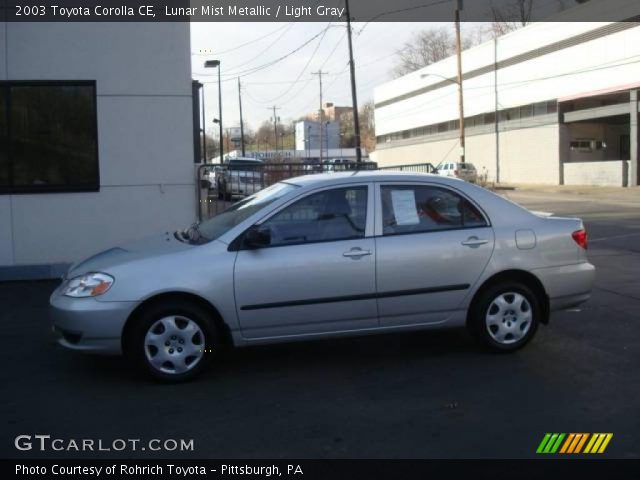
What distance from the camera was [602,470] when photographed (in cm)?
400

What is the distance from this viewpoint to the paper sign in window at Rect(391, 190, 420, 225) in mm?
6012

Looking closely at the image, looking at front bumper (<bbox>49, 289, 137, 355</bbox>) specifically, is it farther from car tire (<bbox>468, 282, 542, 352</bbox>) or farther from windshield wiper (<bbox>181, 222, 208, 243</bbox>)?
car tire (<bbox>468, 282, 542, 352</bbox>)

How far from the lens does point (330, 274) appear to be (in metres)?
5.69

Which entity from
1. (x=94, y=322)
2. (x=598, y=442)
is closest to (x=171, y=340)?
(x=94, y=322)

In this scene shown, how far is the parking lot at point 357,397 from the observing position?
4.39 metres

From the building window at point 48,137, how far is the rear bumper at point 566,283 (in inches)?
266

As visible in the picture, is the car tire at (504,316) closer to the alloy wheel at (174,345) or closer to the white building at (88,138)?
the alloy wheel at (174,345)

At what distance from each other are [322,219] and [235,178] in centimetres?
528

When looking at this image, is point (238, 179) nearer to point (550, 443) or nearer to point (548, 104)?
point (550, 443)

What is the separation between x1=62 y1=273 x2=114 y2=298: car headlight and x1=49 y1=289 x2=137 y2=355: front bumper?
5 centimetres

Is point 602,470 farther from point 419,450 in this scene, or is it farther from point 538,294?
point 538,294

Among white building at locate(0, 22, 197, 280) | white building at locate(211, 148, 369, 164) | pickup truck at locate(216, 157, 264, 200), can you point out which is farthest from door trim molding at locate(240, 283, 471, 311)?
white building at locate(211, 148, 369, 164)

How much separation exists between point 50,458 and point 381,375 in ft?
8.46

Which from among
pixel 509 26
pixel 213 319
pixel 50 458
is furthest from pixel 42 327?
pixel 509 26
